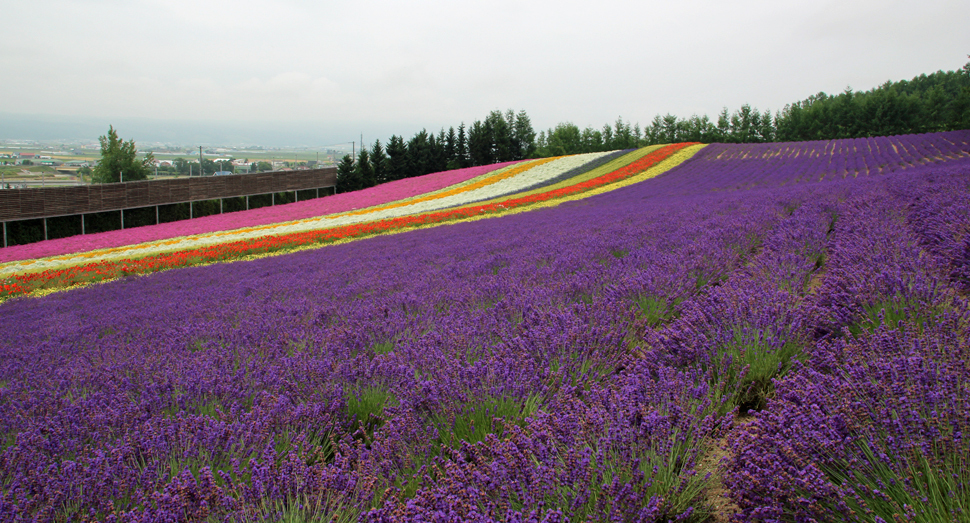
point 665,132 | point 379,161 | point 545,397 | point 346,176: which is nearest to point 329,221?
point 346,176

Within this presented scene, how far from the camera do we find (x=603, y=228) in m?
8.70

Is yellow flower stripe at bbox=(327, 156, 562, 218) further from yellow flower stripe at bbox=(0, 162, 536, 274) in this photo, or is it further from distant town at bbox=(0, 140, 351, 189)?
distant town at bbox=(0, 140, 351, 189)

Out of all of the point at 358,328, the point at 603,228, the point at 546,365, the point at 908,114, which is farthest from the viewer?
the point at 908,114

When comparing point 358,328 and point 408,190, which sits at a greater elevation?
point 408,190

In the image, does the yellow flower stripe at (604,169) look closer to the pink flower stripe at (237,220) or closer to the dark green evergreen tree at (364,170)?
the pink flower stripe at (237,220)

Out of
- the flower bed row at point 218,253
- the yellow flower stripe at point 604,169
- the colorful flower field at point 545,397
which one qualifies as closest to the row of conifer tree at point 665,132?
the yellow flower stripe at point 604,169

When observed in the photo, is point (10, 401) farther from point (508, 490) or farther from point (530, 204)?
point (530, 204)

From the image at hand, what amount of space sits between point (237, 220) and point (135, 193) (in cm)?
612

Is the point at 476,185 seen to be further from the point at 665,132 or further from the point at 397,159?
the point at 665,132

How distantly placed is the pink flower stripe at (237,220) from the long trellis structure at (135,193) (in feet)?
5.52

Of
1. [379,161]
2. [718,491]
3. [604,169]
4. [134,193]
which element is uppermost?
[379,161]

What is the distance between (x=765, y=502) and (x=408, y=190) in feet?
121

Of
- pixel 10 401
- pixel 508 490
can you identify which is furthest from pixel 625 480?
pixel 10 401

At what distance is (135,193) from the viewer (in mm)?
27734
